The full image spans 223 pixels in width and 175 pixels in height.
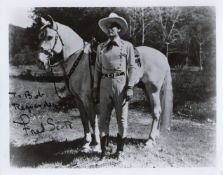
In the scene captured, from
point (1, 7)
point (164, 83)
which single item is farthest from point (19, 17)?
point (164, 83)

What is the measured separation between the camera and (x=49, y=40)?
2.62 metres

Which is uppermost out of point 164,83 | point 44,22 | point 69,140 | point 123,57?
point 44,22

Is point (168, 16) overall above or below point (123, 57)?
above

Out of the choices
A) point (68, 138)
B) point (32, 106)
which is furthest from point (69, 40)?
point (68, 138)

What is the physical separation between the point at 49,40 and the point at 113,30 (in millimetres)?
394

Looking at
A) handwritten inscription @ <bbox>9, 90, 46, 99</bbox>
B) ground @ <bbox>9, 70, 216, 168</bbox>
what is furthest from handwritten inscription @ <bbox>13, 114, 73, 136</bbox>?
handwritten inscription @ <bbox>9, 90, 46, 99</bbox>

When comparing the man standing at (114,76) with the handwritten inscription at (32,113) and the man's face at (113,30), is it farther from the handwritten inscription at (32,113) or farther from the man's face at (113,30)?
the handwritten inscription at (32,113)

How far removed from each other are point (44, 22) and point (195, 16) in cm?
93

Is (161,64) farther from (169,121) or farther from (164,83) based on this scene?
(169,121)

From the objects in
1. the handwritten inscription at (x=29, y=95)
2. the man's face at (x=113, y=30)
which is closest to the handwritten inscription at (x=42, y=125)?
the handwritten inscription at (x=29, y=95)

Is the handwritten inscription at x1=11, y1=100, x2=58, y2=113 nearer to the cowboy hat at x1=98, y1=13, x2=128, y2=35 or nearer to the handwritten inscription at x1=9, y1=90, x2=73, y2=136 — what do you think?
the handwritten inscription at x1=9, y1=90, x2=73, y2=136

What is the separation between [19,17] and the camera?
2.62m

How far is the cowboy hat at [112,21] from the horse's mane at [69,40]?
0.16 meters

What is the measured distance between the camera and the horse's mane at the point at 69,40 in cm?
262
